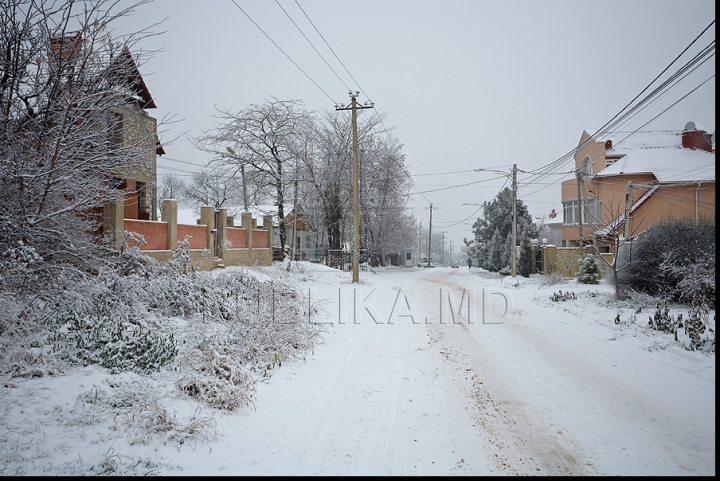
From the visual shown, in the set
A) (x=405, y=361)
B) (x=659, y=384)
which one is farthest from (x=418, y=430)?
(x=659, y=384)

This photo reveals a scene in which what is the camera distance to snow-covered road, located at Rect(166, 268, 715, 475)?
345 cm

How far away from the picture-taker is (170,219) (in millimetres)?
12672

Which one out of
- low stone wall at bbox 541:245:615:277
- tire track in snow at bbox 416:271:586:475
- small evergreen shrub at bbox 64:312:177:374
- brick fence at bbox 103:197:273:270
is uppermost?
brick fence at bbox 103:197:273:270

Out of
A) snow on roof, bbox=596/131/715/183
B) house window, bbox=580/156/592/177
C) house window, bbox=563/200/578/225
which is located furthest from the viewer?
house window, bbox=563/200/578/225

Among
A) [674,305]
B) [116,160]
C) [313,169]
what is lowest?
[674,305]

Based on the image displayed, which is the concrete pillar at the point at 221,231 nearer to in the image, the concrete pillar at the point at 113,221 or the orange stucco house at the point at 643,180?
the concrete pillar at the point at 113,221

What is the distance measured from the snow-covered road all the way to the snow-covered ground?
2 cm

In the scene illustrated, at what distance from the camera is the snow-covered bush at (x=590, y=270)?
1706cm

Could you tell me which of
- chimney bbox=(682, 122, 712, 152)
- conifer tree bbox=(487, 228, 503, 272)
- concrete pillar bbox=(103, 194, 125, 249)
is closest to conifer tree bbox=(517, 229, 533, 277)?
conifer tree bbox=(487, 228, 503, 272)

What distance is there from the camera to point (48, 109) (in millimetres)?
5168

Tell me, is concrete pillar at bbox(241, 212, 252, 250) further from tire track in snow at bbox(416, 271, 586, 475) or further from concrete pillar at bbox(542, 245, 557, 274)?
concrete pillar at bbox(542, 245, 557, 274)

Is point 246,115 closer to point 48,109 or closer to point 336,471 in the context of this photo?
point 48,109

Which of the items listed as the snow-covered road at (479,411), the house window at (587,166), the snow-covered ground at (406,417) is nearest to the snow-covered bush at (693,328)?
the snow-covered ground at (406,417)

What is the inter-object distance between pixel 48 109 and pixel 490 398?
6.90 m
